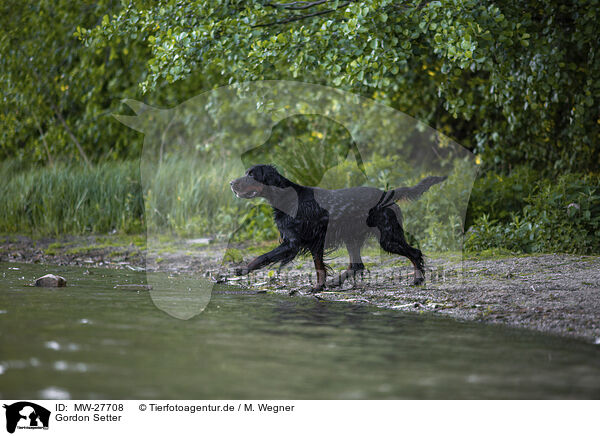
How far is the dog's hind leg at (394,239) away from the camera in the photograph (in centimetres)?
669

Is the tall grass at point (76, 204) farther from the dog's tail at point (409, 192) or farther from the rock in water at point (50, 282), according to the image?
the dog's tail at point (409, 192)

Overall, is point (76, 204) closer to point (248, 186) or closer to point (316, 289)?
point (248, 186)

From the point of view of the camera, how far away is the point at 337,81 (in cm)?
755

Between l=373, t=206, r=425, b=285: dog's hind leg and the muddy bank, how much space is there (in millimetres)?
188

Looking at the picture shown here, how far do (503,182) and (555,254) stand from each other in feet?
7.38

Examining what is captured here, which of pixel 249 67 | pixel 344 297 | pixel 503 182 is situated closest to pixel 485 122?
pixel 503 182

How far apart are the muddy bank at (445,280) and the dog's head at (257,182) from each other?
39.5 inches

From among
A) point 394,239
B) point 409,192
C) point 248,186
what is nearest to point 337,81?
point 409,192

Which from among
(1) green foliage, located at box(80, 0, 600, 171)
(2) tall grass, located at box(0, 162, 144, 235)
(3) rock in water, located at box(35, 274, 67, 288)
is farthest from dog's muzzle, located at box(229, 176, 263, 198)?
(2) tall grass, located at box(0, 162, 144, 235)

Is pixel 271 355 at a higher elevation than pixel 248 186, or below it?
below

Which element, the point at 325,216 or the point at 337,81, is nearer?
the point at 325,216

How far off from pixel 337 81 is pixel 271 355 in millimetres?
4362
